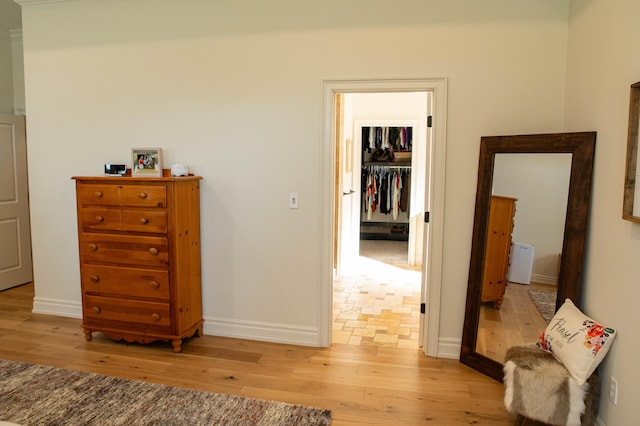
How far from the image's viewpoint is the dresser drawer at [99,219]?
3557 millimetres

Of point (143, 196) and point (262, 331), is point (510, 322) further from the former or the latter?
point (143, 196)

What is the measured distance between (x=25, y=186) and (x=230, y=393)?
12.9 ft

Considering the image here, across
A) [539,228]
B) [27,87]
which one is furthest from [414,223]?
[27,87]

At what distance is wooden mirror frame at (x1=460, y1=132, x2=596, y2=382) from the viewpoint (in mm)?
2740

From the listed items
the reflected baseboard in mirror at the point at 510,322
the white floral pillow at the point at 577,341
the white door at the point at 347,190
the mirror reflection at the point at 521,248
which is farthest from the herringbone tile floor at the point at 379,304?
the white floral pillow at the point at 577,341

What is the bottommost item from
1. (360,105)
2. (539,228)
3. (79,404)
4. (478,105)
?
(79,404)

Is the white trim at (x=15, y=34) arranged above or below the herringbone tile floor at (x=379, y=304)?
above

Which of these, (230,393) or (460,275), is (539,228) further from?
(230,393)

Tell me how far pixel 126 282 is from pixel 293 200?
1401mm

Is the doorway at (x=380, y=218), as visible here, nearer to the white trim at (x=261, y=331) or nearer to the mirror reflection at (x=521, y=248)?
the white trim at (x=261, y=331)

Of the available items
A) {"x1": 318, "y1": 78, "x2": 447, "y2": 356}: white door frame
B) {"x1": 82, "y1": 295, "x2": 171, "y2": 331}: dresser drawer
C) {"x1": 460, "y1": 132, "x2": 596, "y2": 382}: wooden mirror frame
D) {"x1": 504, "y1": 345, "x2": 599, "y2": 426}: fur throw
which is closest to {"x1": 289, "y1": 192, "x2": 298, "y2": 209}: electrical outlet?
{"x1": 318, "y1": 78, "x2": 447, "y2": 356}: white door frame

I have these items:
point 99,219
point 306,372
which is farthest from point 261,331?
point 99,219

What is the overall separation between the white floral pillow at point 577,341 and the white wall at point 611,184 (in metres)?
0.08

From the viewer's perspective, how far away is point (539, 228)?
2.98m
